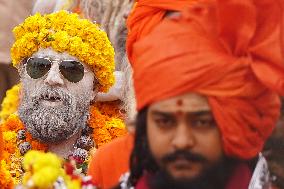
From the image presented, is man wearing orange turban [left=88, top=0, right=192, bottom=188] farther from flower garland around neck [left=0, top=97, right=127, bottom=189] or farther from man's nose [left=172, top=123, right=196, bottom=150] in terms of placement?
flower garland around neck [left=0, top=97, right=127, bottom=189]

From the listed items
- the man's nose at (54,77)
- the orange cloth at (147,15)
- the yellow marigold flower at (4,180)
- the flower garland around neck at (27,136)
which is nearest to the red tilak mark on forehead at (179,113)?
the orange cloth at (147,15)

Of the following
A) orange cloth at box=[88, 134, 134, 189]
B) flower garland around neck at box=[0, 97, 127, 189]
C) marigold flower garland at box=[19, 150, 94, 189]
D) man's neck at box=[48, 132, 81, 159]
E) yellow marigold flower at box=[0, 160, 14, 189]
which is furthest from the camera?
man's neck at box=[48, 132, 81, 159]

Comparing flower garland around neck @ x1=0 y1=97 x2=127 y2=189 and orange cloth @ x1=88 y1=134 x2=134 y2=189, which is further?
flower garland around neck @ x1=0 y1=97 x2=127 y2=189

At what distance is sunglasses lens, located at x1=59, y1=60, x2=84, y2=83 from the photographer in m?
4.68

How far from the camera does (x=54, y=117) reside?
4.70 m

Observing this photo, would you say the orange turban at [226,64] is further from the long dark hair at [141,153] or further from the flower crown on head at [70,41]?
the flower crown on head at [70,41]

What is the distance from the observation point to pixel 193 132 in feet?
8.50

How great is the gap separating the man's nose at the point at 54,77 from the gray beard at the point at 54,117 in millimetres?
42

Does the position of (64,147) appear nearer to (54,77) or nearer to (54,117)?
(54,117)

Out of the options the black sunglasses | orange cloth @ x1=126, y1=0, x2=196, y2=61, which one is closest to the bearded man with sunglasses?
the black sunglasses

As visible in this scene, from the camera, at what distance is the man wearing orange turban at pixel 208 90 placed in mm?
2584

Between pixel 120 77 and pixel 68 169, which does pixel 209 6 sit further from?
pixel 120 77

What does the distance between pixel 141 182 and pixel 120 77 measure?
253cm

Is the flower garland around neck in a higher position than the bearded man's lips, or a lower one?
lower
